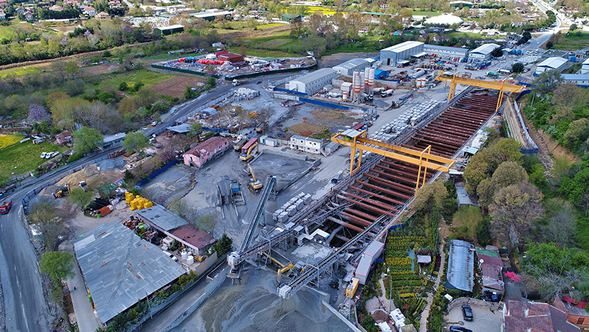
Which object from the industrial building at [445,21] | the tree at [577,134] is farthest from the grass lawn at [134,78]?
the industrial building at [445,21]

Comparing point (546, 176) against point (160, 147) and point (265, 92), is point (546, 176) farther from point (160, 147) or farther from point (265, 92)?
point (265, 92)

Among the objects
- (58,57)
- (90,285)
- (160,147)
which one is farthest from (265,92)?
(58,57)

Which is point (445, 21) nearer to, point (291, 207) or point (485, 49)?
point (485, 49)

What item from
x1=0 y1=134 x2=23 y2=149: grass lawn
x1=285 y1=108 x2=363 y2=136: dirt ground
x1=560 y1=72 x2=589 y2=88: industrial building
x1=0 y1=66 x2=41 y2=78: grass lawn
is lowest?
x1=285 y1=108 x2=363 y2=136: dirt ground

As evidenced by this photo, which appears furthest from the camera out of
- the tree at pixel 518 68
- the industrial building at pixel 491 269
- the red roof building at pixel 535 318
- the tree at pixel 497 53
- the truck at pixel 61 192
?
the tree at pixel 497 53

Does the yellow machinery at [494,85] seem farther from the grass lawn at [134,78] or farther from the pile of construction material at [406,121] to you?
the grass lawn at [134,78]

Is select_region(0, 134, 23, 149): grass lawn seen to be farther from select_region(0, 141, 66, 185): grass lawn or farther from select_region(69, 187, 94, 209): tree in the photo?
select_region(69, 187, 94, 209): tree

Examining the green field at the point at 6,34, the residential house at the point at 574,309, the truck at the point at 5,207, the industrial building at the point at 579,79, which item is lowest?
the truck at the point at 5,207

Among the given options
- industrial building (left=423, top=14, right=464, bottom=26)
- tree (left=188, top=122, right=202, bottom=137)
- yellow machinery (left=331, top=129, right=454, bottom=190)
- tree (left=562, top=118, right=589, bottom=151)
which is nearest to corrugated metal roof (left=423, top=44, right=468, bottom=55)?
industrial building (left=423, top=14, right=464, bottom=26)

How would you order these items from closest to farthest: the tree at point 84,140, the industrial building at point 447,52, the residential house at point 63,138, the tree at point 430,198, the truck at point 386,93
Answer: the tree at point 430,198 < the tree at point 84,140 < the residential house at point 63,138 < the truck at point 386,93 < the industrial building at point 447,52
